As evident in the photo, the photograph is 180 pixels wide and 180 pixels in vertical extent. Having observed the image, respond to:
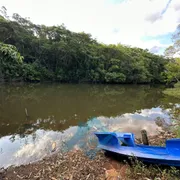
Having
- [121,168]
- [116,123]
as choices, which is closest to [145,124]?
[116,123]

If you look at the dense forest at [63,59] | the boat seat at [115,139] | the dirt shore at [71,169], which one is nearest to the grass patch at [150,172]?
the dirt shore at [71,169]

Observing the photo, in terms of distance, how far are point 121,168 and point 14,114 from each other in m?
6.57

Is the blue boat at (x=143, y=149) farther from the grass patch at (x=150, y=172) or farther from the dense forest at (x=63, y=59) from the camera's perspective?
the dense forest at (x=63, y=59)

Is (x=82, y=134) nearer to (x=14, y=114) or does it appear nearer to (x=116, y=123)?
(x=116, y=123)

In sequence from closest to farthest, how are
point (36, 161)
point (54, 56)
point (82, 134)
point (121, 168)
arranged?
point (121, 168) → point (36, 161) → point (82, 134) → point (54, 56)

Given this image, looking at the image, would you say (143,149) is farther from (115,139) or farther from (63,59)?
(63,59)

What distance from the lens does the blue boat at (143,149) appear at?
141 inches

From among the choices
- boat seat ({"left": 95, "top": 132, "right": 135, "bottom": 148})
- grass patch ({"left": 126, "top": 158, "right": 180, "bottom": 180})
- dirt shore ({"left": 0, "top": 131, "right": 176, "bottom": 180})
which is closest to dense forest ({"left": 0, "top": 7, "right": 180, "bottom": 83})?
dirt shore ({"left": 0, "top": 131, "right": 176, "bottom": 180})

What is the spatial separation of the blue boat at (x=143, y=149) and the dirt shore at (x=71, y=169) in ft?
1.04

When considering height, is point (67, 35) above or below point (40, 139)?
above

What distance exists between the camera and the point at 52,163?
13.7ft

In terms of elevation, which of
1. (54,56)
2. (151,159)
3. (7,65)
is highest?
(54,56)

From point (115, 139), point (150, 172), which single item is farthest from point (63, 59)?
point (150, 172)

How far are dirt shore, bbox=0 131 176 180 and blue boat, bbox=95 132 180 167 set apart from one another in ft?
1.04
